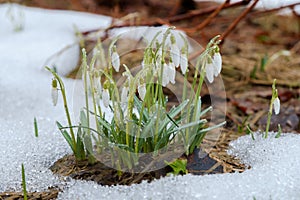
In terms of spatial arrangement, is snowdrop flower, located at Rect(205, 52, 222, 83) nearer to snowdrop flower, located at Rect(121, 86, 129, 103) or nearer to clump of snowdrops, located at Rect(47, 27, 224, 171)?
clump of snowdrops, located at Rect(47, 27, 224, 171)

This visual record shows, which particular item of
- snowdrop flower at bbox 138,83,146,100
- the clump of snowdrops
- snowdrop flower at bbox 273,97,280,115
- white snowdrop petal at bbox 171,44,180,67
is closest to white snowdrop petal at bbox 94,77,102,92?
the clump of snowdrops

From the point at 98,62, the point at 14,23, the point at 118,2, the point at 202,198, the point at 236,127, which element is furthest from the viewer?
the point at 118,2

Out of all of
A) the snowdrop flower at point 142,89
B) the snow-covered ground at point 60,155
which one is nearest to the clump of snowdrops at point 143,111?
the snowdrop flower at point 142,89

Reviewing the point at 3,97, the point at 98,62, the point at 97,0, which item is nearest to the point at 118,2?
the point at 97,0

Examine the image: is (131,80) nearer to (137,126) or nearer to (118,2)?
(137,126)

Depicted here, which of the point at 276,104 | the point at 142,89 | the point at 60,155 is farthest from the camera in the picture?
the point at 60,155

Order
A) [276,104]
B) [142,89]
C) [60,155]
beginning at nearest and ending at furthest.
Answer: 1. [142,89]
2. [276,104]
3. [60,155]

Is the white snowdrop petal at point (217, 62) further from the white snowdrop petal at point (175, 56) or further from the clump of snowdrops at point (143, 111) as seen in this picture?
the white snowdrop petal at point (175, 56)

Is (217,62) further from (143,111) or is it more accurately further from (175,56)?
(143,111)

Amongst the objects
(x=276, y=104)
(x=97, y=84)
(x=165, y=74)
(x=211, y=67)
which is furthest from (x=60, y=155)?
(x=276, y=104)
